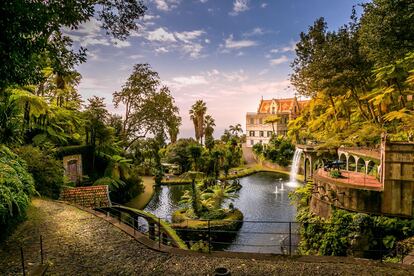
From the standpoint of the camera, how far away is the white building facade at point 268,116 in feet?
176

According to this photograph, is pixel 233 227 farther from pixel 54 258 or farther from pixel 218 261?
pixel 54 258

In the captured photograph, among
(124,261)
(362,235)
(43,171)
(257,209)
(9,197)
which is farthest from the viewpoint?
(257,209)

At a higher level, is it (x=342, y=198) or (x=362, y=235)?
(x=342, y=198)

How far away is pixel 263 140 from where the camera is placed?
186 ft

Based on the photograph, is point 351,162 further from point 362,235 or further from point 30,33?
Result: point 30,33

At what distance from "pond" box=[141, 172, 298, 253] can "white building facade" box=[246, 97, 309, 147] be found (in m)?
22.7

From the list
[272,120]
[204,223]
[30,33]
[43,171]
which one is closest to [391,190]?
[204,223]

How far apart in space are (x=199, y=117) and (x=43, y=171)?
38048mm

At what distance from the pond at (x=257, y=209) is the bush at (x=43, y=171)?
24.1ft

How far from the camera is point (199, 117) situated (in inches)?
2004

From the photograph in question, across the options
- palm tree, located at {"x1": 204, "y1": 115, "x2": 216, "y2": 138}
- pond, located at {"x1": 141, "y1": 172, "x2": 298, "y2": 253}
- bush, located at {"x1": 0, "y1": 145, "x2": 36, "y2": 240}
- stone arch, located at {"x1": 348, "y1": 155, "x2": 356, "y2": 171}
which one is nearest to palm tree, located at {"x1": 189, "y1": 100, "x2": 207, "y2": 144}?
palm tree, located at {"x1": 204, "y1": 115, "x2": 216, "y2": 138}

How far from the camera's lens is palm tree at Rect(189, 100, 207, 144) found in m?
50.7

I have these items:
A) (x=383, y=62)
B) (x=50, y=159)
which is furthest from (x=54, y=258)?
(x=383, y=62)

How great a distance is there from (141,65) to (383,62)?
19.5 meters
